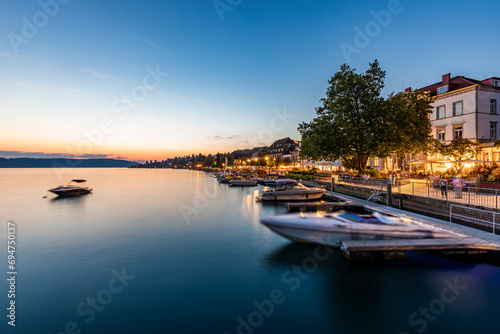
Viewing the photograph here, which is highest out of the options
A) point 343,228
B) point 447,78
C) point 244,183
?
point 447,78

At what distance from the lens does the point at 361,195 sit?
25844 mm

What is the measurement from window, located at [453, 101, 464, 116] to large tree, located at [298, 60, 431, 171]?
792 cm

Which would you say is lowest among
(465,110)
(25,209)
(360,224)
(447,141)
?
(25,209)

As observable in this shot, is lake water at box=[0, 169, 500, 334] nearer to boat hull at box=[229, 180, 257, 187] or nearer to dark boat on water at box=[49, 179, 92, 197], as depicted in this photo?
dark boat on water at box=[49, 179, 92, 197]

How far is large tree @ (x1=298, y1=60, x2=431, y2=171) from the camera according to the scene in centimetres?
2781

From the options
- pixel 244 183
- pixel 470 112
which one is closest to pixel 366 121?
pixel 470 112

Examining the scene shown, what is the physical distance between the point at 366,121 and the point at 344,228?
20840 mm

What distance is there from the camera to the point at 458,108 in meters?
33.9

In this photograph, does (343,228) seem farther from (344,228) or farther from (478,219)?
(478,219)

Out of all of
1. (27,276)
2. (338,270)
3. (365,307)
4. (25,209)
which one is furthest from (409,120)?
(25,209)

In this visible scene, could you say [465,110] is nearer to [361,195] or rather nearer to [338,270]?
[361,195]

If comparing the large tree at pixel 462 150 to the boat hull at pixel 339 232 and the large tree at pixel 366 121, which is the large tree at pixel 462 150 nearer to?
the large tree at pixel 366 121

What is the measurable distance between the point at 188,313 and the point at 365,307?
5.74 metres

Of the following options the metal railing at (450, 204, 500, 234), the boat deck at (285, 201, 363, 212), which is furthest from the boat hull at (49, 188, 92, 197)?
the metal railing at (450, 204, 500, 234)
